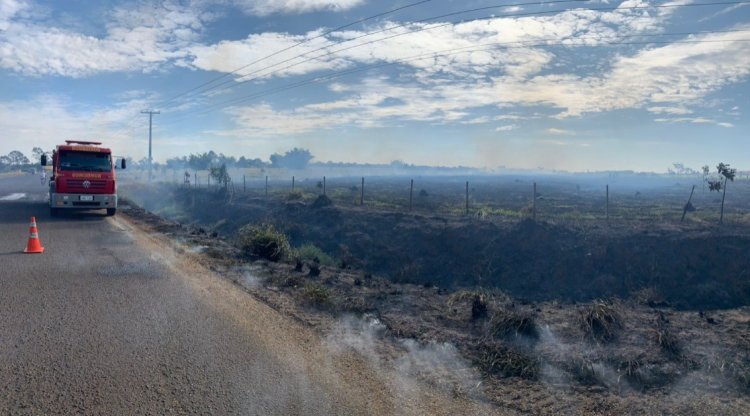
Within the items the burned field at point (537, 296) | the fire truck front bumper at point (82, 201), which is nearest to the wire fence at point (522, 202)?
the burned field at point (537, 296)

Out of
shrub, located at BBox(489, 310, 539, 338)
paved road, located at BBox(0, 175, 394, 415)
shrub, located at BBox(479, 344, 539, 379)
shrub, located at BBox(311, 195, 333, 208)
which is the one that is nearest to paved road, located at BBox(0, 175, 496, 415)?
paved road, located at BBox(0, 175, 394, 415)

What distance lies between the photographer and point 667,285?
14.2 meters

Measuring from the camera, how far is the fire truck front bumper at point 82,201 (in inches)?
717

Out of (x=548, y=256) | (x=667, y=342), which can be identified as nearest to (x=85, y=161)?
(x=548, y=256)

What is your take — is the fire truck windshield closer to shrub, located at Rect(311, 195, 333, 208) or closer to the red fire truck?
the red fire truck

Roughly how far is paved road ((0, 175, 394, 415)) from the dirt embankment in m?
8.40

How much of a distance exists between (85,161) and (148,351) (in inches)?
622

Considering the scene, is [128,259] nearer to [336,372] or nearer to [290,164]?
[336,372]

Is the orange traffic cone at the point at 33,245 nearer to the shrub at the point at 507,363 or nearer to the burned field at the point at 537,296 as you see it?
the burned field at the point at 537,296

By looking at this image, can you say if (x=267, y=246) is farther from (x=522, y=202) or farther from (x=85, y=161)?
(x=522, y=202)

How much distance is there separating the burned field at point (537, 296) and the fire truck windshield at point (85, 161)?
2797 mm

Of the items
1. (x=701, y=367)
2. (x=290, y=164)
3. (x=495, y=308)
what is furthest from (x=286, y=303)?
(x=290, y=164)

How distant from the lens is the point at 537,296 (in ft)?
48.1

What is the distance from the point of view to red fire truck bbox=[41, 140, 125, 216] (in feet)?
59.3
